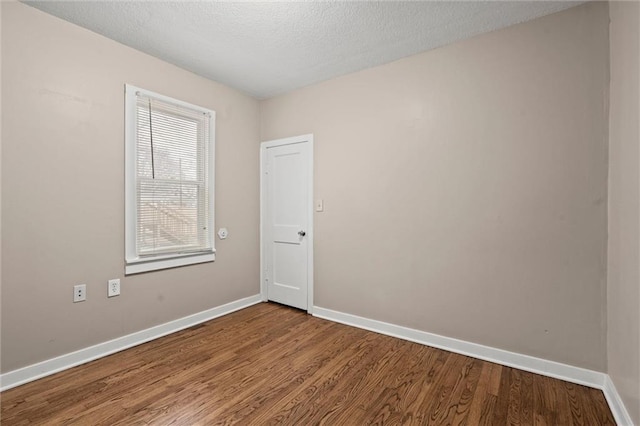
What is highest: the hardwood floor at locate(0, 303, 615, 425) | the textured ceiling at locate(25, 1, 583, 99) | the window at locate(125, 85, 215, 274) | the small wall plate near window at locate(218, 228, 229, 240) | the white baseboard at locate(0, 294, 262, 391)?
the textured ceiling at locate(25, 1, 583, 99)

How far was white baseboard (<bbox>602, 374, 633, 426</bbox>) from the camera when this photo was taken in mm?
1569

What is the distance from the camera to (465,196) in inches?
96.0

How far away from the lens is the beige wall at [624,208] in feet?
4.95

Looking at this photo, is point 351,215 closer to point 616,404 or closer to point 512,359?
point 512,359

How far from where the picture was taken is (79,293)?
89.2 inches

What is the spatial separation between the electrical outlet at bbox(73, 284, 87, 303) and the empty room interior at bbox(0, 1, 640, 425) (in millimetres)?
30

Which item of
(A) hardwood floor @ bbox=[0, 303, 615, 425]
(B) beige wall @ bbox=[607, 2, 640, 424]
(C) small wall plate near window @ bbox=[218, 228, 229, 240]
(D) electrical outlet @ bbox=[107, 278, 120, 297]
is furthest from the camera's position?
(C) small wall plate near window @ bbox=[218, 228, 229, 240]

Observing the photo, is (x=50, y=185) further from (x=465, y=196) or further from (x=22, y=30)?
(x=465, y=196)

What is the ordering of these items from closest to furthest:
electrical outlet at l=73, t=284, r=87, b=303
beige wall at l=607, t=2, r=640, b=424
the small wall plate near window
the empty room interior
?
beige wall at l=607, t=2, r=640, b=424, the empty room interior, electrical outlet at l=73, t=284, r=87, b=303, the small wall plate near window

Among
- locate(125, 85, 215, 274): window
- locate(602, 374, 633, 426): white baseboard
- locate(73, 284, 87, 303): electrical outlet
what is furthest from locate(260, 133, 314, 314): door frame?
locate(602, 374, 633, 426): white baseboard

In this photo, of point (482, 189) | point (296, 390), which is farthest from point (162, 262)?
point (482, 189)

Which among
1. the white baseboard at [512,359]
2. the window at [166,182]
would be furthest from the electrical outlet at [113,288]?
the white baseboard at [512,359]

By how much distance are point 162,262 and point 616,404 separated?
3478mm

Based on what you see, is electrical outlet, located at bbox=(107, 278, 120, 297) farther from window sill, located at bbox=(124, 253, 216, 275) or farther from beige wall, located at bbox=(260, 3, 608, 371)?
beige wall, located at bbox=(260, 3, 608, 371)
